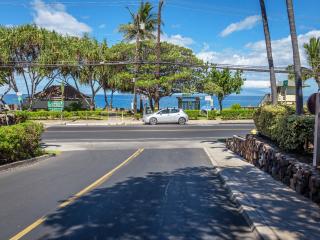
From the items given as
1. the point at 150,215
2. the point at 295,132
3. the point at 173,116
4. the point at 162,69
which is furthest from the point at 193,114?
the point at 150,215

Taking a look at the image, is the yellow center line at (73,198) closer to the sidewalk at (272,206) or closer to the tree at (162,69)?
the sidewalk at (272,206)

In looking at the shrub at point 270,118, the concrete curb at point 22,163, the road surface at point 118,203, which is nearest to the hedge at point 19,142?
the concrete curb at point 22,163

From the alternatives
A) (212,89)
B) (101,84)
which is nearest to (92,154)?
(212,89)

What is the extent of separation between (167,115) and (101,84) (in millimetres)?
22713

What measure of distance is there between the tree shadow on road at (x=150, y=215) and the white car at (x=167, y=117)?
30247 mm

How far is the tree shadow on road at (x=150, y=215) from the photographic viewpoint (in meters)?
6.30

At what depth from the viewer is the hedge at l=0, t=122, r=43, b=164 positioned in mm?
14229

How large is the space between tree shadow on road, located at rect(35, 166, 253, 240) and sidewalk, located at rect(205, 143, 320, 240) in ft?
0.79

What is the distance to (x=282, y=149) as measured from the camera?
467 inches

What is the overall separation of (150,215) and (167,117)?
3374 cm

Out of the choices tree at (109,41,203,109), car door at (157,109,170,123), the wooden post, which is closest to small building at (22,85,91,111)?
tree at (109,41,203,109)

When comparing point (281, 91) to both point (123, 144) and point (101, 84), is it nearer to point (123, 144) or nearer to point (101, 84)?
point (101, 84)

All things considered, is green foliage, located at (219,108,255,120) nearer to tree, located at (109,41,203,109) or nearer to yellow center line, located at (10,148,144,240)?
tree, located at (109,41,203,109)

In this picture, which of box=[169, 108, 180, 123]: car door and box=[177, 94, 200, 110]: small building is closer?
box=[169, 108, 180, 123]: car door
